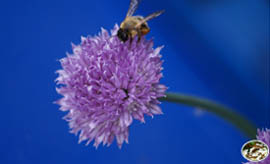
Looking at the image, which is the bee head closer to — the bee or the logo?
the bee

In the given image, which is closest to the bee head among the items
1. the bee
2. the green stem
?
the bee

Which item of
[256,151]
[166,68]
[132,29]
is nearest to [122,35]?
[132,29]

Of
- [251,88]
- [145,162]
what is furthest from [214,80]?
[145,162]

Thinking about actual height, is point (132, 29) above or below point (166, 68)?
below

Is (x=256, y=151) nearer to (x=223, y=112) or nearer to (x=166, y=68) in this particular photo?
(x=223, y=112)

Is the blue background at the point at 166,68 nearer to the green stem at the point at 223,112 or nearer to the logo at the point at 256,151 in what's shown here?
the green stem at the point at 223,112
